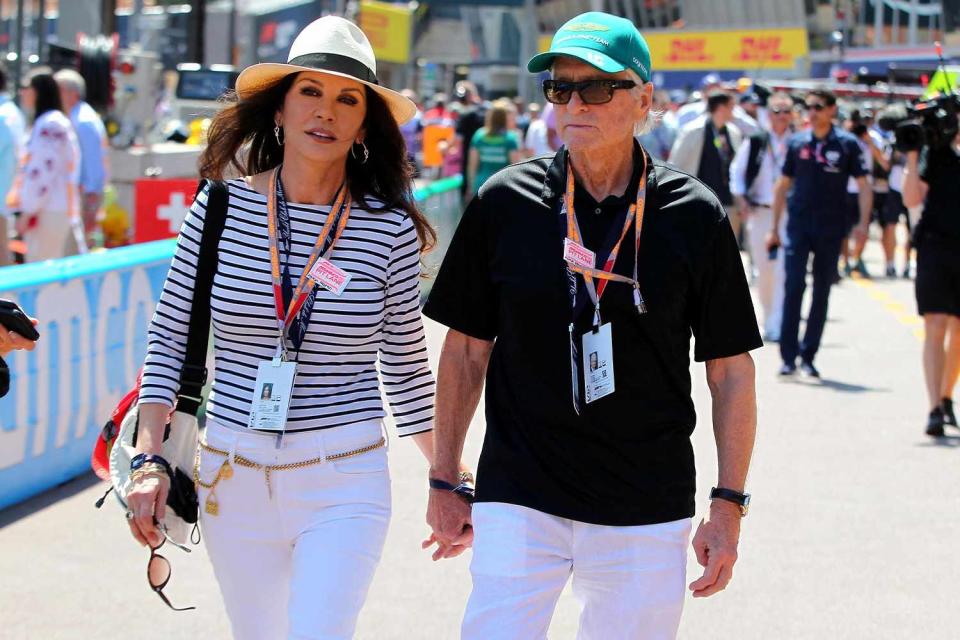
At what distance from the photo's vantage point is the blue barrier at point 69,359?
23.1ft

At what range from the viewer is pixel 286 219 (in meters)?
3.78

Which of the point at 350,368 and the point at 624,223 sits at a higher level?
the point at 624,223

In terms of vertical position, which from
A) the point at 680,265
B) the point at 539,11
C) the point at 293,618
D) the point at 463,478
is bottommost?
the point at 293,618

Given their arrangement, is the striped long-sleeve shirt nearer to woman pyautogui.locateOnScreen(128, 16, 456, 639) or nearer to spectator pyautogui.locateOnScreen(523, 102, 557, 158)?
woman pyautogui.locateOnScreen(128, 16, 456, 639)

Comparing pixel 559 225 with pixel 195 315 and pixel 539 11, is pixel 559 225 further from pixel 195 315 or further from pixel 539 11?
pixel 539 11

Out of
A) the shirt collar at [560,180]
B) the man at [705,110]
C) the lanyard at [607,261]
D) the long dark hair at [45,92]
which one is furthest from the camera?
the man at [705,110]

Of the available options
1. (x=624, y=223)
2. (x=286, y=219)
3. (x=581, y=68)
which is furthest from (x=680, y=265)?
(x=286, y=219)

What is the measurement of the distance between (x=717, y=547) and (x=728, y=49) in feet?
217

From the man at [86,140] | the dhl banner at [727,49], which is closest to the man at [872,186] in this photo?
the man at [86,140]

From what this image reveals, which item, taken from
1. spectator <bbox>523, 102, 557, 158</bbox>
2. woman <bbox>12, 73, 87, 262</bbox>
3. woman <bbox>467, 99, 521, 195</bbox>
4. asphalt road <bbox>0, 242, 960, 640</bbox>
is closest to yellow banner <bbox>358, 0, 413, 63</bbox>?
spectator <bbox>523, 102, 557, 158</bbox>

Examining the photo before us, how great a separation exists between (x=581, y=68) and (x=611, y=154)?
0.65 feet

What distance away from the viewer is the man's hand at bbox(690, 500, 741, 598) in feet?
10.8

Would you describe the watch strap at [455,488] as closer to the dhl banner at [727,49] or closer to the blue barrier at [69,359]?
the blue barrier at [69,359]

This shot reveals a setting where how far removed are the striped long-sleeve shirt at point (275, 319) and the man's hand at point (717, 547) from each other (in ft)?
2.91
